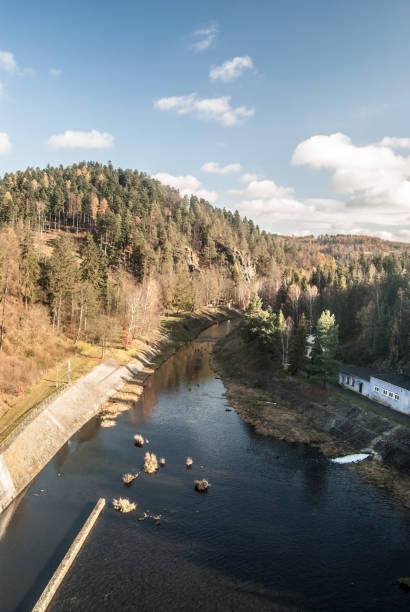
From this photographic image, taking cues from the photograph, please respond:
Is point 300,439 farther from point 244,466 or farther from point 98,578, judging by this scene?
point 98,578

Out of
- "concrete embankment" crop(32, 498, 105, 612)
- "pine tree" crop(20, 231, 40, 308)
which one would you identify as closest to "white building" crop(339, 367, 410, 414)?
"concrete embankment" crop(32, 498, 105, 612)

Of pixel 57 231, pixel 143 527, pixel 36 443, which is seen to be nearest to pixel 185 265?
pixel 57 231

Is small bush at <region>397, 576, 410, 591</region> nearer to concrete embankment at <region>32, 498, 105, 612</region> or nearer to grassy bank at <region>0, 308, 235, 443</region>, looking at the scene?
concrete embankment at <region>32, 498, 105, 612</region>

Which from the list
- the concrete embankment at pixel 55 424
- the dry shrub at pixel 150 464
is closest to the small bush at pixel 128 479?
the dry shrub at pixel 150 464

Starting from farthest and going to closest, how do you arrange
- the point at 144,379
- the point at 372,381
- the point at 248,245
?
the point at 248,245 < the point at 144,379 < the point at 372,381

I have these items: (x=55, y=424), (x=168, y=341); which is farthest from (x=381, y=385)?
(x=168, y=341)

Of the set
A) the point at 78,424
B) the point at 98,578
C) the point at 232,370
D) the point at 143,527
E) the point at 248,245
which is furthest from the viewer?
the point at 248,245
